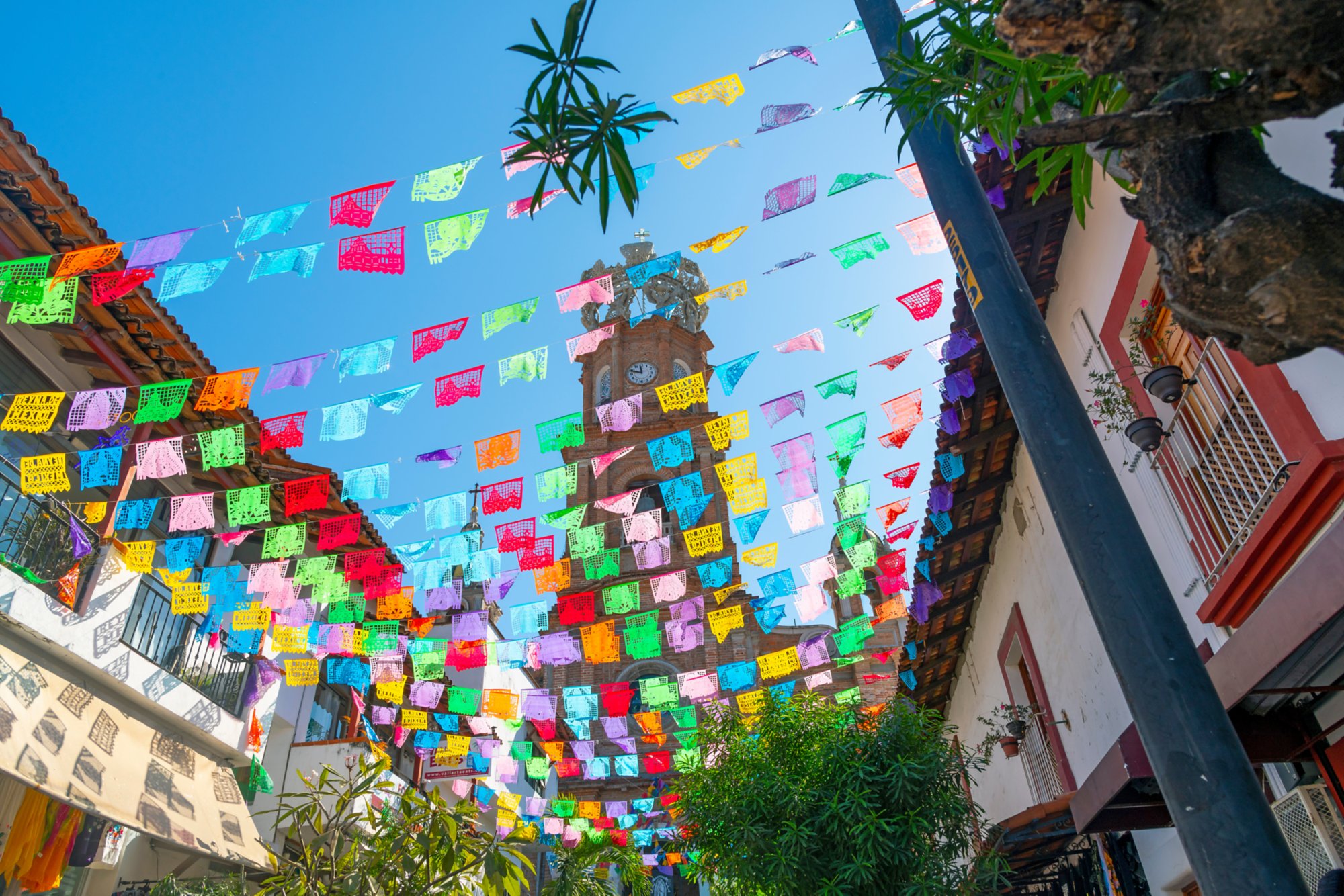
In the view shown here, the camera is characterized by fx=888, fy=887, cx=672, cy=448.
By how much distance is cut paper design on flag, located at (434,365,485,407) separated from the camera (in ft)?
34.0

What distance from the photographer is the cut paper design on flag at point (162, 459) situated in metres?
10.4

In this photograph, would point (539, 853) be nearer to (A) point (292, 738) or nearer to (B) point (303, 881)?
(A) point (292, 738)

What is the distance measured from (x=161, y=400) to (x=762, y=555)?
27.2 feet

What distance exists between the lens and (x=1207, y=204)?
2.05 metres

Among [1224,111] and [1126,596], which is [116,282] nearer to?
[1126,596]

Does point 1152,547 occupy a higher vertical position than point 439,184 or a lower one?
lower

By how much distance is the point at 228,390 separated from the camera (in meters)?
10.0

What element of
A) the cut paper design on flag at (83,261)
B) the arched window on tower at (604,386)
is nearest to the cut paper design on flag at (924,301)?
the cut paper design on flag at (83,261)

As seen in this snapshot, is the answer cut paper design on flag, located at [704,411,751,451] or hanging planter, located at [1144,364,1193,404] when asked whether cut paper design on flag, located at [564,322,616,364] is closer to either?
cut paper design on flag, located at [704,411,751,451]

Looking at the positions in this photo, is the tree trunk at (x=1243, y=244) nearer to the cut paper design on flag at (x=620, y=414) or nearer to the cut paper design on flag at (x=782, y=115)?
the cut paper design on flag at (x=782, y=115)

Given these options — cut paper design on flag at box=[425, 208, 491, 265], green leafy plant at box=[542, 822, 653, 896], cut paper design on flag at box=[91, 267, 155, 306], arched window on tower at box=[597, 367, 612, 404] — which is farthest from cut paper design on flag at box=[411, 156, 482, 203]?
arched window on tower at box=[597, 367, 612, 404]

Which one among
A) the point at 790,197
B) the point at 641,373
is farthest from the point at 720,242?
the point at 641,373

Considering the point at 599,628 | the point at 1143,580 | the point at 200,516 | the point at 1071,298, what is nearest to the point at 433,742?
the point at 599,628

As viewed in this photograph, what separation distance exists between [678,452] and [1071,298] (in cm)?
664
